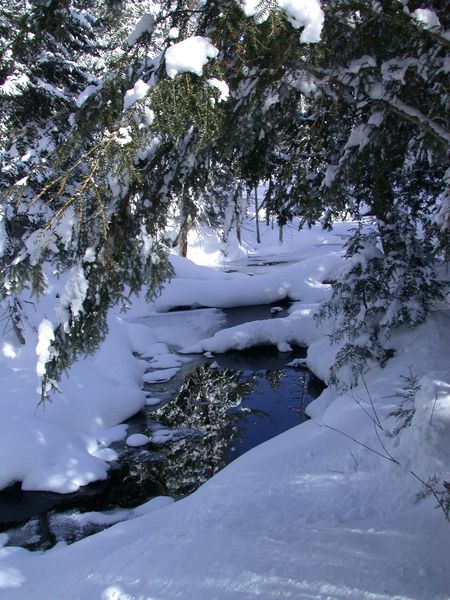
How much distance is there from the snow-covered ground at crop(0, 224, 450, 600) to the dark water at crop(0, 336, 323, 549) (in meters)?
0.30

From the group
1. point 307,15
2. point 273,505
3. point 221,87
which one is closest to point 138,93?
point 221,87

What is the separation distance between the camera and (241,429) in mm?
9219

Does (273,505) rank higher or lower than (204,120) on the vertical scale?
lower

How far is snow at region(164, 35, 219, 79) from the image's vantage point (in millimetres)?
2830

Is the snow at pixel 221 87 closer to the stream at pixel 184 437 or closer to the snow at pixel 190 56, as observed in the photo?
the snow at pixel 190 56

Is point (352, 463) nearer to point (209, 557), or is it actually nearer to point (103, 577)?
point (209, 557)

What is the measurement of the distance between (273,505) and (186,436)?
4665 millimetres

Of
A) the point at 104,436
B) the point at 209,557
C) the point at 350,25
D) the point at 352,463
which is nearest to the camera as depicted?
the point at 350,25

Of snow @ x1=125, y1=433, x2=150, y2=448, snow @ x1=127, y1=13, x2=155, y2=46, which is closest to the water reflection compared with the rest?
snow @ x1=125, y1=433, x2=150, y2=448

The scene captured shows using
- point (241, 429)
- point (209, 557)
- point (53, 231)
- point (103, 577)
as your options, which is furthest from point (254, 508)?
point (241, 429)

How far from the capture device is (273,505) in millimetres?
4555

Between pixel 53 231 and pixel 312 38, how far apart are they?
195cm

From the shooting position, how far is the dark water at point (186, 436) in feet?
22.6

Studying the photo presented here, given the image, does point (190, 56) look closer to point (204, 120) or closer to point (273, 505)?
point (204, 120)
